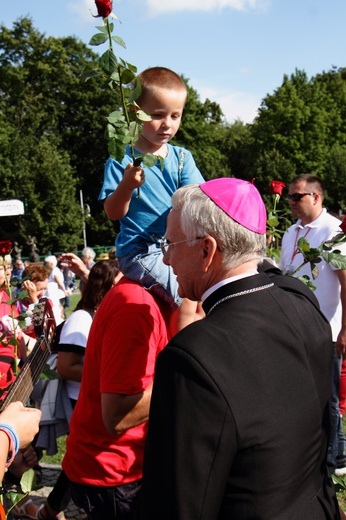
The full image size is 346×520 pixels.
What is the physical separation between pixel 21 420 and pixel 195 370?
1.07 meters

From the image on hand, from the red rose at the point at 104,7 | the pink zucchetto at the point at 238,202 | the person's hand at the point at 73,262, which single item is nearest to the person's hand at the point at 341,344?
the person's hand at the point at 73,262

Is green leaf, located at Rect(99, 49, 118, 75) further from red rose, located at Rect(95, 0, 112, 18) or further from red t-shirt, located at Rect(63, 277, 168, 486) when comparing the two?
red t-shirt, located at Rect(63, 277, 168, 486)

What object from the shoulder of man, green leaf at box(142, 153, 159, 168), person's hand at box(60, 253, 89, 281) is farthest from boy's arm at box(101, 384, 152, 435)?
person's hand at box(60, 253, 89, 281)

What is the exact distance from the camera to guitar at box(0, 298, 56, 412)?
8.67ft

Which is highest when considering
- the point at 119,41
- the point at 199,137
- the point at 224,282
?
the point at 199,137

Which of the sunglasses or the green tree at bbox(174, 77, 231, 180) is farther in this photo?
the green tree at bbox(174, 77, 231, 180)

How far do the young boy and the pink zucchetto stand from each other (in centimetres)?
57

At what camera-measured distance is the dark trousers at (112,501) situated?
2.67 m

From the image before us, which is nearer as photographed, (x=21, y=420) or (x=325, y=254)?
(x=21, y=420)

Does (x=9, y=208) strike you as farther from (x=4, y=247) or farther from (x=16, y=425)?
(x=16, y=425)

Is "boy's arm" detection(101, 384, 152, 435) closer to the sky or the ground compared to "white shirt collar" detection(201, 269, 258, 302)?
closer to the ground

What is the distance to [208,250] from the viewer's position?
1855mm

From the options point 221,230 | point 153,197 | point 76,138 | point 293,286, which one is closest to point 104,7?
point 221,230

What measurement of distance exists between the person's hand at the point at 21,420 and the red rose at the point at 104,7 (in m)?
1.50
